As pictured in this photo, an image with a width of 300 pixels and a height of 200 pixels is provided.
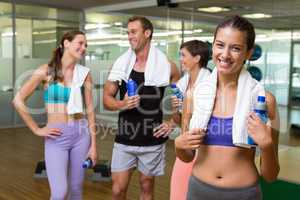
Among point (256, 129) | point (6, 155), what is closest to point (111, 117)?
point (6, 155)

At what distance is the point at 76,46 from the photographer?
8.21 feet

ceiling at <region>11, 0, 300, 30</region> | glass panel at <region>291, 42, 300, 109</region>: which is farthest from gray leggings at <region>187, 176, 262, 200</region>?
glass panel at <region>291, 42, 300, 109</region>

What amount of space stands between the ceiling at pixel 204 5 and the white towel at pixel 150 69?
10.6ft

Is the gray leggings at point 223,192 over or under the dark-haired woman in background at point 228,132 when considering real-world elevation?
under

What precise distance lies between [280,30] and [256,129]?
19.1ft

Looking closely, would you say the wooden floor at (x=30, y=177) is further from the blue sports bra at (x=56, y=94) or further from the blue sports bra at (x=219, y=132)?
the blue sports bra at (x=219, y=132)

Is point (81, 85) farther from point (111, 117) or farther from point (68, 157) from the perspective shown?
point (111, 117)

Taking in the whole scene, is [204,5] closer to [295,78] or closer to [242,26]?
[295,78]

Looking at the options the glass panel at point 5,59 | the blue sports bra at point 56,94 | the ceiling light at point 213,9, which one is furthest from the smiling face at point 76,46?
the glass panel at point 5,59

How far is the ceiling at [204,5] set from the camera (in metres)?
6.53

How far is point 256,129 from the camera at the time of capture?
1314 mm

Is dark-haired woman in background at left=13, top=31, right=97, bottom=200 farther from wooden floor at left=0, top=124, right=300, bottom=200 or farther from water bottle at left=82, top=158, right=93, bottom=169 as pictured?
wooden floor at left=0, top=124, right=300, bottom=200

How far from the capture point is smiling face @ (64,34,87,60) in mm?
2502

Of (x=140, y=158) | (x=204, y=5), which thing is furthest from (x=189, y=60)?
(x=204, y=5)
